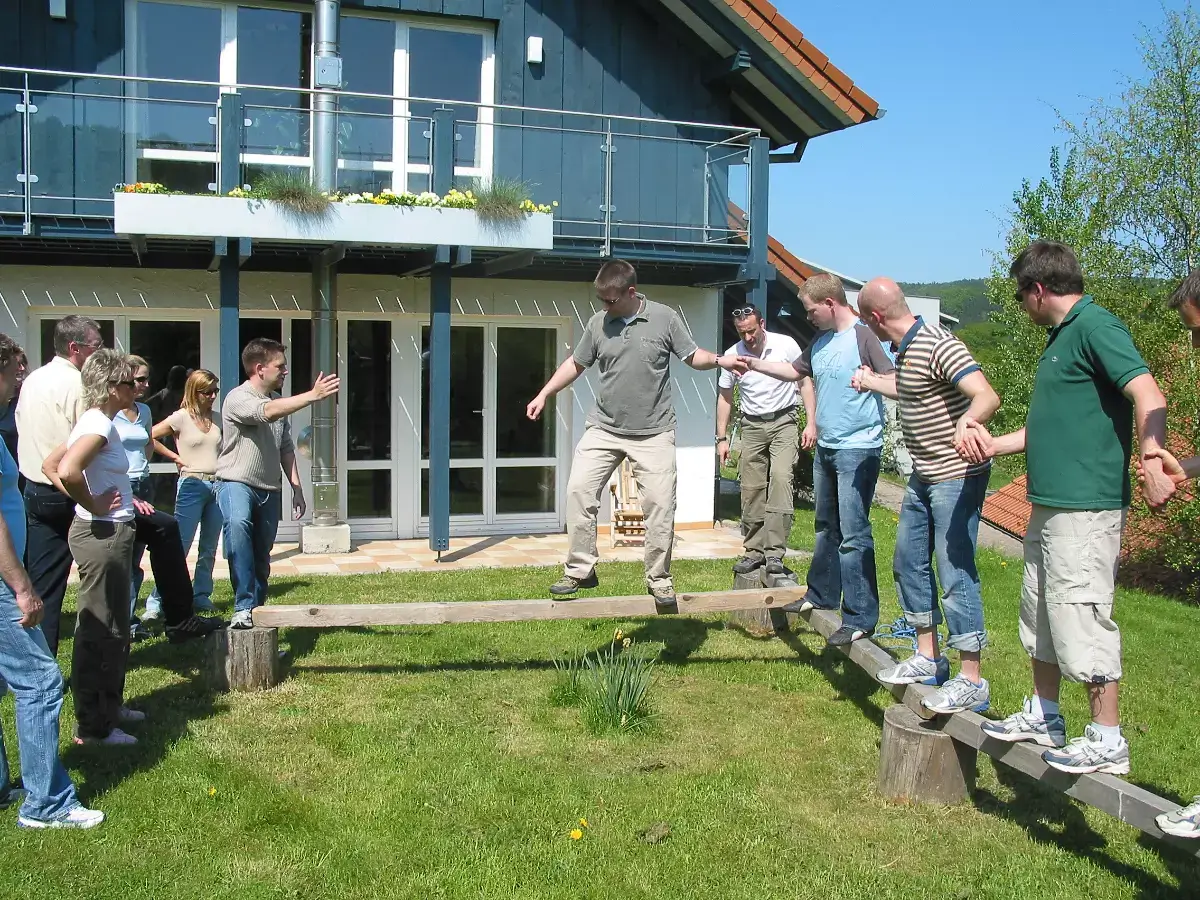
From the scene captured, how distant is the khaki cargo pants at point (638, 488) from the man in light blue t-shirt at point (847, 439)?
819 mm

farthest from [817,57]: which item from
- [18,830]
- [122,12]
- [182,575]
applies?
[18,830]

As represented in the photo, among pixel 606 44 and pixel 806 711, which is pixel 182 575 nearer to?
pixel 806 711

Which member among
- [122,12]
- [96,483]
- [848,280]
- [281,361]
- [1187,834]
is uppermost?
[122,12]

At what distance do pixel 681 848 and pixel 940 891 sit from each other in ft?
3.31

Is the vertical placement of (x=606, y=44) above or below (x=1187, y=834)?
above

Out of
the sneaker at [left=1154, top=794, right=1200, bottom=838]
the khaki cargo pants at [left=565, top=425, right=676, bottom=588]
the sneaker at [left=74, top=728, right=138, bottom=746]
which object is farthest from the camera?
the khaki cargo pants at [left=565, top=425, right=676, bottom=588]

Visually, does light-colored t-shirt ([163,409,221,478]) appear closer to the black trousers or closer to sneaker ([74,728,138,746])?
the black trousers

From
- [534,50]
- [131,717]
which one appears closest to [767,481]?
[131,717]

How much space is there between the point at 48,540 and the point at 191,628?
1.55m

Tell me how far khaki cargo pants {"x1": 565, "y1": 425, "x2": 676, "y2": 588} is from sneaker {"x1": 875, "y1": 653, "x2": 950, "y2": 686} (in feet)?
5.39

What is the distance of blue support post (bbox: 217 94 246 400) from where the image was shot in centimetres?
1106

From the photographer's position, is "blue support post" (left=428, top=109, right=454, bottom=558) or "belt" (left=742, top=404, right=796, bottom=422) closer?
"belt" (left=742, top=404, right=796, bottom=422)

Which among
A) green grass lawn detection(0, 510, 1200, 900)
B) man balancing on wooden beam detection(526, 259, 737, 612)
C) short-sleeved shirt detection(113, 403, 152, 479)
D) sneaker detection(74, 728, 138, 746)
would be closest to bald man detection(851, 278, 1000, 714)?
green grass lawn detection(0, 510, 1200, 900)

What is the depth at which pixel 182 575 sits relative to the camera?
283 inches
